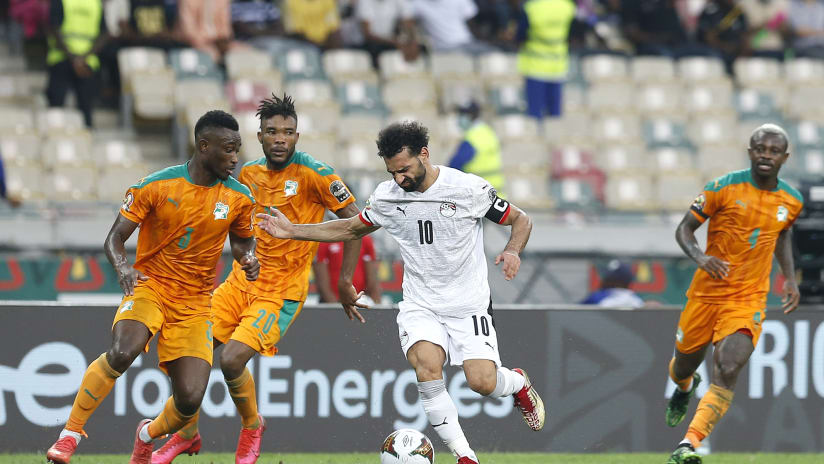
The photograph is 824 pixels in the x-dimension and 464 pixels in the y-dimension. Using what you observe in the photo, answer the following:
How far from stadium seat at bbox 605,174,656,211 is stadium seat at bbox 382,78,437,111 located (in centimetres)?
261

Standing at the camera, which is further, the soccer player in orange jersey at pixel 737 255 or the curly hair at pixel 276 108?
the soccer player in orange jersey at pixel 737 255

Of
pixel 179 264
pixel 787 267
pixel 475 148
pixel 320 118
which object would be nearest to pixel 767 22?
pixel 320 118

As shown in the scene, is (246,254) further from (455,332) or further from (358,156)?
(358,156)

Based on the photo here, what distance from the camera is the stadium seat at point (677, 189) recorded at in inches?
681

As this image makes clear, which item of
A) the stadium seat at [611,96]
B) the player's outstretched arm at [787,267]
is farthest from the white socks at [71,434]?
the stadium seat at [611,96]

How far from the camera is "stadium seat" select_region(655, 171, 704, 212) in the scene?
1730cm

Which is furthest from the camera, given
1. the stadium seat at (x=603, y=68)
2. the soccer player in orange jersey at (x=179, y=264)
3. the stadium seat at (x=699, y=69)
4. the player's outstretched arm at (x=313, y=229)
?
the stadium seat at (x=699, y=69)

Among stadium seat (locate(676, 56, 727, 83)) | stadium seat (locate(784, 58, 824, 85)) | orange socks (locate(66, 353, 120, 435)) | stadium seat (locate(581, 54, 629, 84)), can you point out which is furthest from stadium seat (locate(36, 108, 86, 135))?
stadium seat (locate(784, 58, 824, 85))

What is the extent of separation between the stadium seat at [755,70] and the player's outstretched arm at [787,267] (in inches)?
410

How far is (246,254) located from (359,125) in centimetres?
875

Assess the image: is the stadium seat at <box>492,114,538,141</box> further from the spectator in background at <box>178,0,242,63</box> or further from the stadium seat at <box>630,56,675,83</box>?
the spectator in background at <box>178,0,242,63</box>

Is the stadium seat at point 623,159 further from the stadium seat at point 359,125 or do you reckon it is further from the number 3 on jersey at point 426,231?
the number 3 on jersey at point 426,231

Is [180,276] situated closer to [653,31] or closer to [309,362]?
[309,362]

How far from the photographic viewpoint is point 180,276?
8516mm
